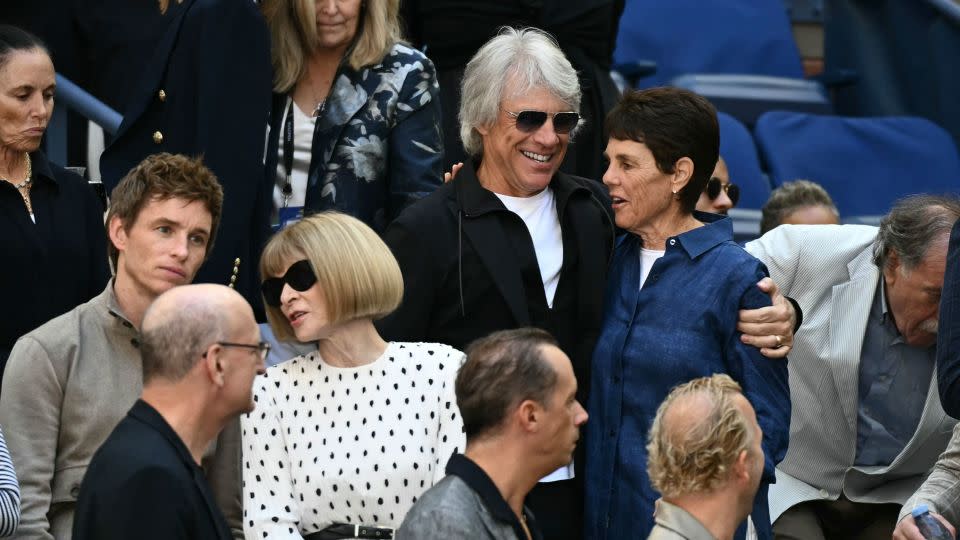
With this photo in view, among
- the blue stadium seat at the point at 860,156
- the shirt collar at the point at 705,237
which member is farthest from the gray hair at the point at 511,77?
the blue stadium seat at the point at 860,156

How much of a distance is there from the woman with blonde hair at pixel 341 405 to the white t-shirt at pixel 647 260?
0.57m

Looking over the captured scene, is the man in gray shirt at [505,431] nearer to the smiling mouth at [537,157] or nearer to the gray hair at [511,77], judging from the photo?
the smiling mouth at [537,157]

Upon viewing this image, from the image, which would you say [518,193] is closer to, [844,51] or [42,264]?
[42,264]

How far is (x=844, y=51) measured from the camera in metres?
9.77

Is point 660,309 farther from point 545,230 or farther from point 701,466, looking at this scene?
point 701,466

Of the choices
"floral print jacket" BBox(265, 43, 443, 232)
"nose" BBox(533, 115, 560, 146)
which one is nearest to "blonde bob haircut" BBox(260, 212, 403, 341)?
"nose" BBox(533, 115, 560, 146)

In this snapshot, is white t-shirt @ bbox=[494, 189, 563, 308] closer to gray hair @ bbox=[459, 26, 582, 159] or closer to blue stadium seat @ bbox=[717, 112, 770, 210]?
gray hair @ bbox=[459, 26, 582, 159]

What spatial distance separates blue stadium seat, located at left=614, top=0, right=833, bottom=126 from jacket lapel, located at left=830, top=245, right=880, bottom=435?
3.66 m

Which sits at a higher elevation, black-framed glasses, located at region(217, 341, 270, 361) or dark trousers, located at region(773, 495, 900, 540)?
black-framed glasses, located at region(217, 341, 270, 361)

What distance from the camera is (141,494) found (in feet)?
11.0

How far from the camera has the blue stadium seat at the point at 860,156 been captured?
8.70 meters

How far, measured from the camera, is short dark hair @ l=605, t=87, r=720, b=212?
454 centimetres

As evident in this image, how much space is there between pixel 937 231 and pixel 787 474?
90 cm

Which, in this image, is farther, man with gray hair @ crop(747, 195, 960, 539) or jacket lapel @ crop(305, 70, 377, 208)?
jacket lapel @ crop(305, 70, 377, 208)
